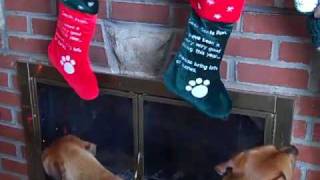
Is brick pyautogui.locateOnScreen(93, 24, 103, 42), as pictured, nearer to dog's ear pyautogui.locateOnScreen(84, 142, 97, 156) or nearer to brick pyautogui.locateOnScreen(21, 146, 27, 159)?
dog's ear pyautogui.locateOnScreen(84, 142, 97, 156)

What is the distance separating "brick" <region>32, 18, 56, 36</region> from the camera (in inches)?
67.5

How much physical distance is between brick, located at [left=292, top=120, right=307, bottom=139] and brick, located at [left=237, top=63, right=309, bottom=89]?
0.10 metres

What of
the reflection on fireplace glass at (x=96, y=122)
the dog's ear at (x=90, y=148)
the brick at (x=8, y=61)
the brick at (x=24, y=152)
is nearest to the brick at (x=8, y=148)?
the brick at (x=24, y=152)

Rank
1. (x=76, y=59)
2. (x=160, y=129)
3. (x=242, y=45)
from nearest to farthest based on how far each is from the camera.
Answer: (x=242, y=45)
(x=76, y=59)
(x=160, y=129)

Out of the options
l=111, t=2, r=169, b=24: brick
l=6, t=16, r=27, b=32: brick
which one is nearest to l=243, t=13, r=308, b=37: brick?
l=111, t=2, r=169, b=24: brick

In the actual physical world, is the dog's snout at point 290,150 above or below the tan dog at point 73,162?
above

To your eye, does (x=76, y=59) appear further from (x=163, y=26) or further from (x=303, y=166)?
(x=303, y=166)

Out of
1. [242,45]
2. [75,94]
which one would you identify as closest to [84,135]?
[75,94]

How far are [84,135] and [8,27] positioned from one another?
420mm

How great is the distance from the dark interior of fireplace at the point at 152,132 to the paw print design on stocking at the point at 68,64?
0.51ft

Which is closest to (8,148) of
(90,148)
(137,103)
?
(90,148)

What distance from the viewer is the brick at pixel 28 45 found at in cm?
175

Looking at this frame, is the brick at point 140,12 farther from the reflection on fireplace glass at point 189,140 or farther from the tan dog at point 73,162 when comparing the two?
the tan dog at point 73,162

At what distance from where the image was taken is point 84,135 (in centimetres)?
184
